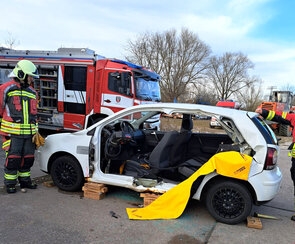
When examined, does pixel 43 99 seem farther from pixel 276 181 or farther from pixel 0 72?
pixel 276 181

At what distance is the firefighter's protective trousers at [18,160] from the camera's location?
3988 millimetres

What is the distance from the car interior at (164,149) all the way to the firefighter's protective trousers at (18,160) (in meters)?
1.25

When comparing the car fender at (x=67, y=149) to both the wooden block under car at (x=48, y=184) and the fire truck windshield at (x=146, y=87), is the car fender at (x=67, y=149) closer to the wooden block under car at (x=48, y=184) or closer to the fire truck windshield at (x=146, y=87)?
the wooden block under car at (x=48, y=184)

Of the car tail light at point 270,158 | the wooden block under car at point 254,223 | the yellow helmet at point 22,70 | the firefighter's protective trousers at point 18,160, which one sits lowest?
the wooden block under car at point 254,223

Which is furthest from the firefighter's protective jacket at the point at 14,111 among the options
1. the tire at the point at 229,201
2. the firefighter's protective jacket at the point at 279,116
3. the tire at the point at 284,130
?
the tire at the point at 284,130

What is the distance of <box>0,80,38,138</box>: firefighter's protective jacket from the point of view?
4.00m

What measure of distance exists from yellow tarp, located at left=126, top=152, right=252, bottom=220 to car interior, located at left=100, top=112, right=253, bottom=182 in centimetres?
21

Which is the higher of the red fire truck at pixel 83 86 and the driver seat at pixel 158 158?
the red fire truck at pixel 83 86

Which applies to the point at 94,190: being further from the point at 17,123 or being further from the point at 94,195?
the point at 17,123

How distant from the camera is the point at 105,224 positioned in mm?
3164

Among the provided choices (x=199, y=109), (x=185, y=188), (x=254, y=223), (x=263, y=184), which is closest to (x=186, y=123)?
(x=199, y=109)

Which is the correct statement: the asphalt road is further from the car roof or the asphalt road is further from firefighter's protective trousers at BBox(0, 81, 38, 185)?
the car roof

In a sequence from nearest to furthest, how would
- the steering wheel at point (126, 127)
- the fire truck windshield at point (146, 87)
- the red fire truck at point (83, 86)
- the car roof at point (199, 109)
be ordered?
the car roof at point (199, 109), the steering wheel at point (126, 127), the red fire truck at point (83, 86), the fire truck windshield at point (146, 87)

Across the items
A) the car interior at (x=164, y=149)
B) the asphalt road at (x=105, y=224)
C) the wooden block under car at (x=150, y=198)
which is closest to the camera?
the asphalt road at (x=105, y=224)
